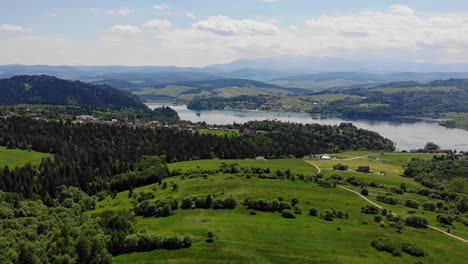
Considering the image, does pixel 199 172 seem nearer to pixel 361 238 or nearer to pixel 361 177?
pixel 361 177

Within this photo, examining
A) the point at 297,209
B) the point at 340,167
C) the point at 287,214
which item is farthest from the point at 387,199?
the point at 340,167

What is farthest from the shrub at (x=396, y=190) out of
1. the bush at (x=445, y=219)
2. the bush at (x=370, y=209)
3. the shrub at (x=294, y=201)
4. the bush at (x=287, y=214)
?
the bush at (x=287, y=214)

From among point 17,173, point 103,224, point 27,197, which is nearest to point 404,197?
point 103,224

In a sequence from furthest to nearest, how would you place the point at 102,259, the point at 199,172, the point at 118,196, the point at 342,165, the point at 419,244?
the point at 342,165, the point at 199,172, the point at 118,196, the point at 419,244, the point at 102,259

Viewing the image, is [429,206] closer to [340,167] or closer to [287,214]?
[287,214]

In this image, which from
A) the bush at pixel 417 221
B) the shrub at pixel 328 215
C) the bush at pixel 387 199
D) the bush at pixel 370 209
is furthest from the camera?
the bush at pixel 387 199

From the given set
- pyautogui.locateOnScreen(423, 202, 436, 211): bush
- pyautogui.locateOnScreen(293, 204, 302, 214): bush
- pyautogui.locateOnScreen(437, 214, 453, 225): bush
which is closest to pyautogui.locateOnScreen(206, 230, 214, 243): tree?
pyautogui.locateOnScreen(293, 204, 302, 214): bush

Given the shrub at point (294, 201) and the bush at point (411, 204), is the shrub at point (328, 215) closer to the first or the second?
the shrub at point (294, 201)

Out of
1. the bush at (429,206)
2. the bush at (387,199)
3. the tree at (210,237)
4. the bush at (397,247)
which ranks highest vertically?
the tree at (210,237)
